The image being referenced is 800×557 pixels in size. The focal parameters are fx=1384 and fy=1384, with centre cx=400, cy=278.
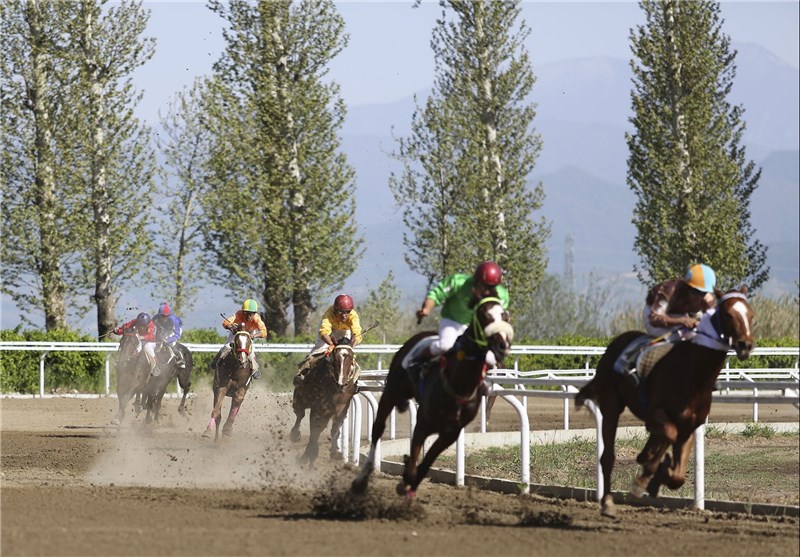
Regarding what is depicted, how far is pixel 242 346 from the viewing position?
18.4 meters

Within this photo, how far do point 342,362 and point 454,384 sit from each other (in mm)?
5096

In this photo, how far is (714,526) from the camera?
9.77m

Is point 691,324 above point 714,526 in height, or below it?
above

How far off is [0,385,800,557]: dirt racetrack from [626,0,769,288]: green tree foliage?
2418cm

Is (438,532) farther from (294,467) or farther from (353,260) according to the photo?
(353,260)

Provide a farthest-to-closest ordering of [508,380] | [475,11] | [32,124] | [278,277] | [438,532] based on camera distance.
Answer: [475,11], [278,277], [32,124], [508,380], [438,532]

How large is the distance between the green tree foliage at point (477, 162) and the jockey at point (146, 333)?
17.8m

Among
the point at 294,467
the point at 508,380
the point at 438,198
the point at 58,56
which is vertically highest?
the point at 58,56

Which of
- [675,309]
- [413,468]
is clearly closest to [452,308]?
[413,468]

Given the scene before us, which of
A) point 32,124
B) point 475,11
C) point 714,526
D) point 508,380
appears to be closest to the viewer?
point 714,526

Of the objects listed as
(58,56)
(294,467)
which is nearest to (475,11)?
(58,56)

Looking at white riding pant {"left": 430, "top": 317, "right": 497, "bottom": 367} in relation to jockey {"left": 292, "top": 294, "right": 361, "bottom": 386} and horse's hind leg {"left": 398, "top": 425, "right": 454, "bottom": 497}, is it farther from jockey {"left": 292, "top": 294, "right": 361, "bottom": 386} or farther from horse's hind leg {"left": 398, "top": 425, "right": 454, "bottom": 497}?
jockey {"left": 292, "top": 294, "right": 361, "bottom": 386}

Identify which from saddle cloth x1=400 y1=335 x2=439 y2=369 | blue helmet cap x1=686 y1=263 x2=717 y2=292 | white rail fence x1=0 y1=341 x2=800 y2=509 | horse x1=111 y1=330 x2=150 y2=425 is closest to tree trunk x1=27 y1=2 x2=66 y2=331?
white rail fence x1=0 y1=341 x2=800 y2=509

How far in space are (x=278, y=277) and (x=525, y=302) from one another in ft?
24.6
